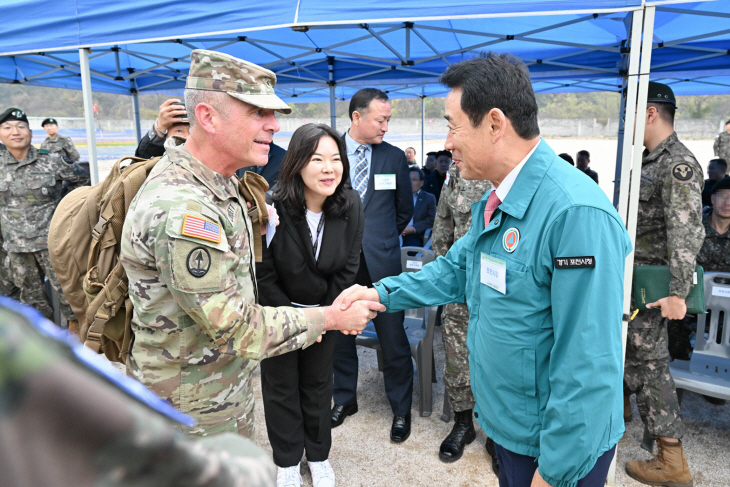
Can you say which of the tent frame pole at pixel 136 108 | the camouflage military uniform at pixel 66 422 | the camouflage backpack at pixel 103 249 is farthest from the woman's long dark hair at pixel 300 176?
the tent frame pole at pixel 136 108

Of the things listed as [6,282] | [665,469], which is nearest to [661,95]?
[665,469]

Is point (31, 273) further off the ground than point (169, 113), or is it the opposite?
point (169, 113)

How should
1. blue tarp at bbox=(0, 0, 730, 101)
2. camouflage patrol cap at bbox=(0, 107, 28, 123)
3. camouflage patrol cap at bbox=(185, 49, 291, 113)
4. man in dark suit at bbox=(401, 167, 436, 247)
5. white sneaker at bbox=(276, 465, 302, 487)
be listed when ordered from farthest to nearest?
1. man in dark suit at bbox=(401, 167, 436, 247)
2. camouflage patrol cap at bbox=(0, 107, 28, 123)
3. blue tarp at bbox=(0, 0, 730, 101)
4. white sneaker at bbox=(276, 465, 302, 487)
5. camouflage patrol cap at bbox=(185, 49, 291, 113)

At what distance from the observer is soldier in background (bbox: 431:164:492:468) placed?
3268 millimetres

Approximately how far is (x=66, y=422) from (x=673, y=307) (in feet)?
10.6

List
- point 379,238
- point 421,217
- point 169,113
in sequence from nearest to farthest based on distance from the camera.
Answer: point 169,113, point 379,238, point 421,217

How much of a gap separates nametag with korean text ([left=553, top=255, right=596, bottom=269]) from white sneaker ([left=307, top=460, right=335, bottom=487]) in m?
2.21

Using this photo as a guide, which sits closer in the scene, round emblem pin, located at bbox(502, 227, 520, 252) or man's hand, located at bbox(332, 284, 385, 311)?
round emblem pin, located at bbox(502, 227, 520, 252)

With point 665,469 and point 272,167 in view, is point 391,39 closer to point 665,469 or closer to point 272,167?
point 272,167

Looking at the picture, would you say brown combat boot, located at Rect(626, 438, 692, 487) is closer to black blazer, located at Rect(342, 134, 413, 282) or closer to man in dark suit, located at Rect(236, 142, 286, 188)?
black blazer, located at Rect(342, 134, 413, 282)

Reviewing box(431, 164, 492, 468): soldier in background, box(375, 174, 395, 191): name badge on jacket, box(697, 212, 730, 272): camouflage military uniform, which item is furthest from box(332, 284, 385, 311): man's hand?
box(697, 212, 730, 272): camouflage military uniform

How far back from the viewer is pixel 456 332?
341cm

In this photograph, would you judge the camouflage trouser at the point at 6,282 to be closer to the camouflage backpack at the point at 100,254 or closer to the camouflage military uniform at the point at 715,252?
the camouflage backpack at the point at 100,254

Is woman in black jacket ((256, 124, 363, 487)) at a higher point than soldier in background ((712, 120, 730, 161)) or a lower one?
lower
